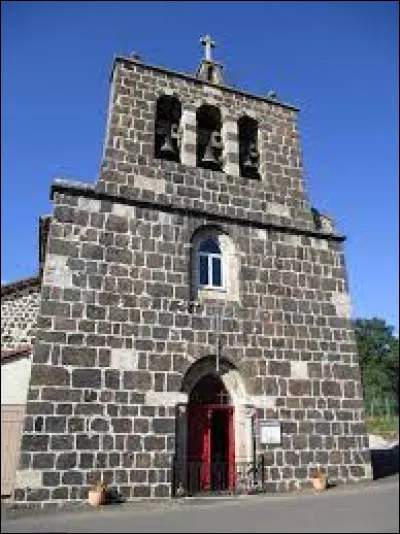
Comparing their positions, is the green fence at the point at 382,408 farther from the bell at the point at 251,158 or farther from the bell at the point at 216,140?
the bell at the point at 216,140

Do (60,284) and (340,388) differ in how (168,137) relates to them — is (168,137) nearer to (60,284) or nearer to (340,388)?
(60,284)

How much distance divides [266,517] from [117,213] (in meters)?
6.65

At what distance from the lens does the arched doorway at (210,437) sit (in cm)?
1104

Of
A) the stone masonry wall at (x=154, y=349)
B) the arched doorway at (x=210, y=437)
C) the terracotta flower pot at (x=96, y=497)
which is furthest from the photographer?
the arched doorway at (x=210, y=437)

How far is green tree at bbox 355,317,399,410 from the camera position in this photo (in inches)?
2312

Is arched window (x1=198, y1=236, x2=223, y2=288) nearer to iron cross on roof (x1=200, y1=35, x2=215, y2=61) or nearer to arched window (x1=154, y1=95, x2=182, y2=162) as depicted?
arched window (x1=154, y1=95, x2=182, y2=162)

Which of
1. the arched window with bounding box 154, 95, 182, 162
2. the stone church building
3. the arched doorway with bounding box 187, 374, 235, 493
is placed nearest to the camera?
the stone church building

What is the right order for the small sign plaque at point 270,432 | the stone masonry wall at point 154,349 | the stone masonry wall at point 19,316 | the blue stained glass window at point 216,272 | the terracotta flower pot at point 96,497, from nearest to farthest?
the terracotta flower pot at point 96,497 < the stone masonry wall at point 154,349 < the small sign plaque at point 270,432 < the blue stained glass window at point 216,272 < the stone masonry wall at point 19,316

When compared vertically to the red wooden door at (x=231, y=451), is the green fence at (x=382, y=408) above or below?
below

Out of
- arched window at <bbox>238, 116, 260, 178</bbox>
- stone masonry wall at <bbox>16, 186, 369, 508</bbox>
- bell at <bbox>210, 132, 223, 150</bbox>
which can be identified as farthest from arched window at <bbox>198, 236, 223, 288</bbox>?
bell at <bbox>210, 132, 223, 150</bbox>

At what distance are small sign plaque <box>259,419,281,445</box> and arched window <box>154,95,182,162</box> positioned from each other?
6.22 metres

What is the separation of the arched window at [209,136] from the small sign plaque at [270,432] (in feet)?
19.7

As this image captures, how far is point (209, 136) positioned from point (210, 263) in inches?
138

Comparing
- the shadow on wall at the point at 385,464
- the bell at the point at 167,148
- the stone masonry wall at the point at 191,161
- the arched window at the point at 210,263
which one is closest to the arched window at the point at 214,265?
the arched window at the point at 210,263
